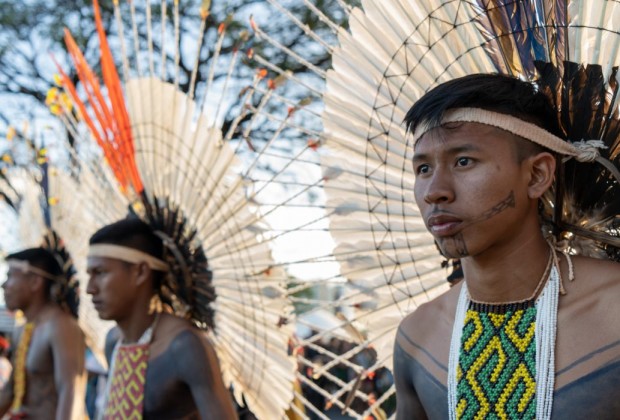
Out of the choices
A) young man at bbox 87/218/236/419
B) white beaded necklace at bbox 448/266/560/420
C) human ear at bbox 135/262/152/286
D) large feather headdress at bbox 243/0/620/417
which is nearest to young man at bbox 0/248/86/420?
young man at bbox 87/218/236/419

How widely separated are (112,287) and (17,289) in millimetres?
2089

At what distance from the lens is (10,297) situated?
6.05m

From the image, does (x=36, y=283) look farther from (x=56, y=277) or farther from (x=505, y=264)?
(x=505, y=264)

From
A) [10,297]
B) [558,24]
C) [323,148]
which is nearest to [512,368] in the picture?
[558,24]

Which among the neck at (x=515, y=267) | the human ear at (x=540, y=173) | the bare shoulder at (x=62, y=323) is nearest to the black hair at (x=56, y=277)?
the bare shoulder at (x=62, y=323)

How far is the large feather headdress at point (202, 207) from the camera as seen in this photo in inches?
154

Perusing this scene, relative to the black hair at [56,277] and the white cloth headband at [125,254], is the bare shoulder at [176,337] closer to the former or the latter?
the white cloth headband at [125,254]

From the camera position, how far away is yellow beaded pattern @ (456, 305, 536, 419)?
221 centimetres

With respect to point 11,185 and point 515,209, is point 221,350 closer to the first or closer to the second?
point 515,209

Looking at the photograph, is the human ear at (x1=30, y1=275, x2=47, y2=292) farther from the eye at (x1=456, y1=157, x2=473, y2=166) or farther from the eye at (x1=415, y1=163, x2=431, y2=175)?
the eye at (x1=456, y1=157, x2=473, y2=166)

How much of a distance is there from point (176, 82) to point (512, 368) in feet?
7.83

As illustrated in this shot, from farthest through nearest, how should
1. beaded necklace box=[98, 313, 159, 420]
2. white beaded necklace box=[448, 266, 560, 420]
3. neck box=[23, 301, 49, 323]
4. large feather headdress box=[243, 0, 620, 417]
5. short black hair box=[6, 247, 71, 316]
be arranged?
1. short black hair box=[6, 247, 71, 316]
2. neck box=[23, 301, 49, 323]
3. beaded necklace box=[98, 313, 159, 420]
4. large feather headdress box=[243, 0, 620, 417]
5. white beaded necklace box=[448, 266, 560, 420]

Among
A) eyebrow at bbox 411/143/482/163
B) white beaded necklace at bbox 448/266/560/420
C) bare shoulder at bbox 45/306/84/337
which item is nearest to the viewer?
white beaded necklace at bbox 448/266/560/420

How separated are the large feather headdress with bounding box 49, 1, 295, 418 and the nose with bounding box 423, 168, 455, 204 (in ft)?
5.30
